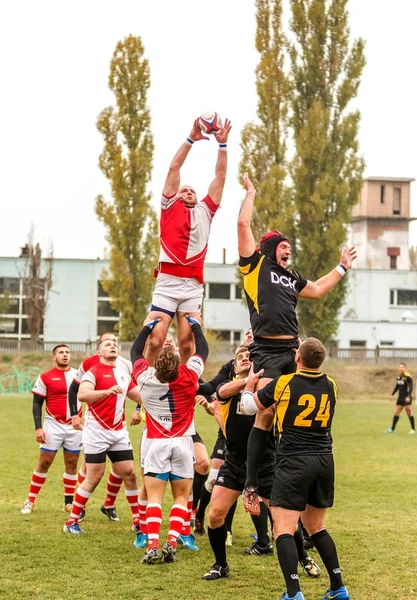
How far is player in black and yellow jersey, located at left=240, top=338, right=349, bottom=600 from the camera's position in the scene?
300 inches

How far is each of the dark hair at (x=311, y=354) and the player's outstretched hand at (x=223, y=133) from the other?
2672mm

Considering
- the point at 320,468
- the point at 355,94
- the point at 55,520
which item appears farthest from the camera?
the point at 355,94

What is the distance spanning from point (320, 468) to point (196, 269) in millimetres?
2856

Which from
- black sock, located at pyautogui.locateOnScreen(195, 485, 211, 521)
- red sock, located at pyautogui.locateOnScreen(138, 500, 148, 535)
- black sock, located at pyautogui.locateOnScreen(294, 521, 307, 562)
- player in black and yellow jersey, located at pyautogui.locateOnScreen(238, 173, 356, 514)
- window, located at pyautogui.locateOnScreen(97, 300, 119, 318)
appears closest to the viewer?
player in black and yellow jersey, located at pyautogui.locateOnScreen(238, 173, 356, 514)

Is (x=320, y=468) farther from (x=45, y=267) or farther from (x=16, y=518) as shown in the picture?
(x=45, y=267)

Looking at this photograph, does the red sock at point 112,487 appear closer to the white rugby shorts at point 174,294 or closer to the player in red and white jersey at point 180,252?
the player in red and white jersey at point 180,252

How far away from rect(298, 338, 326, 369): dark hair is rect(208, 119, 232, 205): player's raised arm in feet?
8.68

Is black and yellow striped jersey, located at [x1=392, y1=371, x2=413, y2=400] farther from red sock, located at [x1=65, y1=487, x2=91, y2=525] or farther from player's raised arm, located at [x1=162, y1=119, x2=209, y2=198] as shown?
player's raised arm, located at [x1=162, y1=119, x2=209, y2=198]

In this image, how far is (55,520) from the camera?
11.9 metres

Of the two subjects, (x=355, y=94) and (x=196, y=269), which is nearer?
(x=196, y=269)

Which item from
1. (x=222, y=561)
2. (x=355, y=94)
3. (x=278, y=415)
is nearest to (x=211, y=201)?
(x=278, y=415)

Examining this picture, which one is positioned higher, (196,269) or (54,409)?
(196,269)

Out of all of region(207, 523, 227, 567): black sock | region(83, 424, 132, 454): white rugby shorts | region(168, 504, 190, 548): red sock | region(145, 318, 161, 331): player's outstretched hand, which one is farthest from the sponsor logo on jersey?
region(83, 424, 132, 454): white rugby shorts

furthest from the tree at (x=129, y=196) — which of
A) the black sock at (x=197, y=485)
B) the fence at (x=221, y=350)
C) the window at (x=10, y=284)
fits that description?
the black sock at (x=197, y=485)
